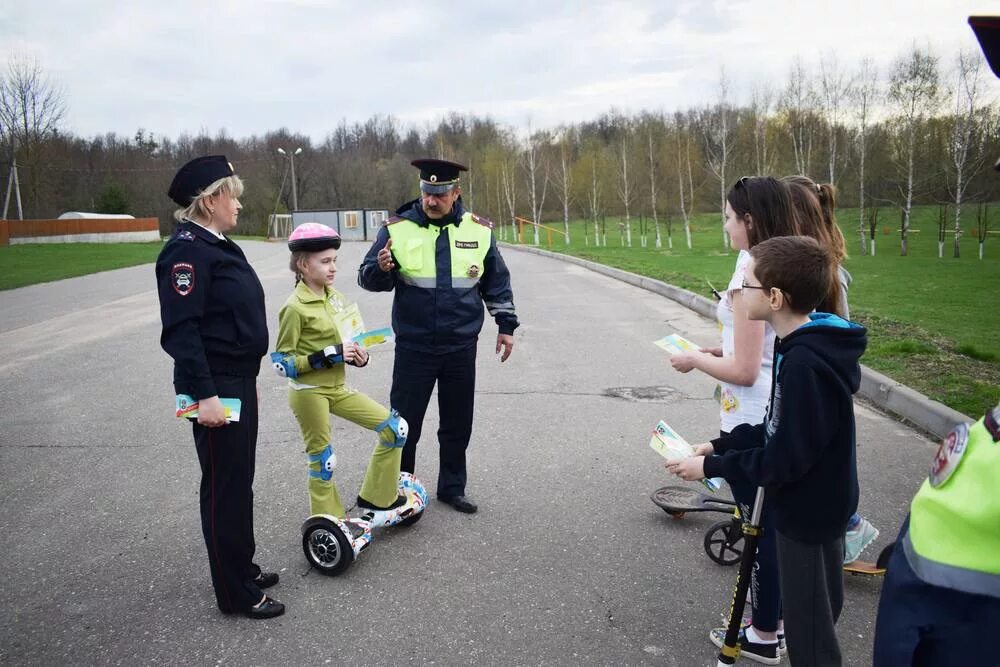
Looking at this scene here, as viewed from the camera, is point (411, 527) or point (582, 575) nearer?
point (582, 575)

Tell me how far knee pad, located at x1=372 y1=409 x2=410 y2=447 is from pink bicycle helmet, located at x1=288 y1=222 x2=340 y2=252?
99 cm

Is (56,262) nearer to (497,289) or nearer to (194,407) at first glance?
(497,289)

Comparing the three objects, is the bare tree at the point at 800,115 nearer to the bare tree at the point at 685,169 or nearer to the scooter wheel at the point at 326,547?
the bare tree at the point at 685,169

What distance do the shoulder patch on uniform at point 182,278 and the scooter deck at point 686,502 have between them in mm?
2826

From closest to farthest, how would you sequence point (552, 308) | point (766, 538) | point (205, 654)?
point (766, 538) < point (205, 654) < point (552, 308)

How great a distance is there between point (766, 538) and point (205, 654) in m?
2.37

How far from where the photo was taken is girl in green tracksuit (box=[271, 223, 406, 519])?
373 centimetres

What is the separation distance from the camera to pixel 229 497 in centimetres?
330

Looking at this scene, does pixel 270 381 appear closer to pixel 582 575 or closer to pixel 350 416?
pixel 350 416

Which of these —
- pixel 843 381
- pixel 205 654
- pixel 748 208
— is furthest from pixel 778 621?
pixel 205 654

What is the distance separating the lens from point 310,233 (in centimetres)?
382

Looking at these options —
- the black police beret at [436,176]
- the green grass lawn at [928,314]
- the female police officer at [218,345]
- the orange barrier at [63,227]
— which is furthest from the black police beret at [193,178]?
the orange barrier at [63,227]

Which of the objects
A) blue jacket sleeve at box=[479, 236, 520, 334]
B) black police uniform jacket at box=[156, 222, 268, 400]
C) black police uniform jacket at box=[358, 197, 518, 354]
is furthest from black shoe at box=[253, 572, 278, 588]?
blue jacket sleeve at box=[479, 236, 520, 334]

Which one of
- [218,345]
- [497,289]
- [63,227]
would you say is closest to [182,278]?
[218,345]
